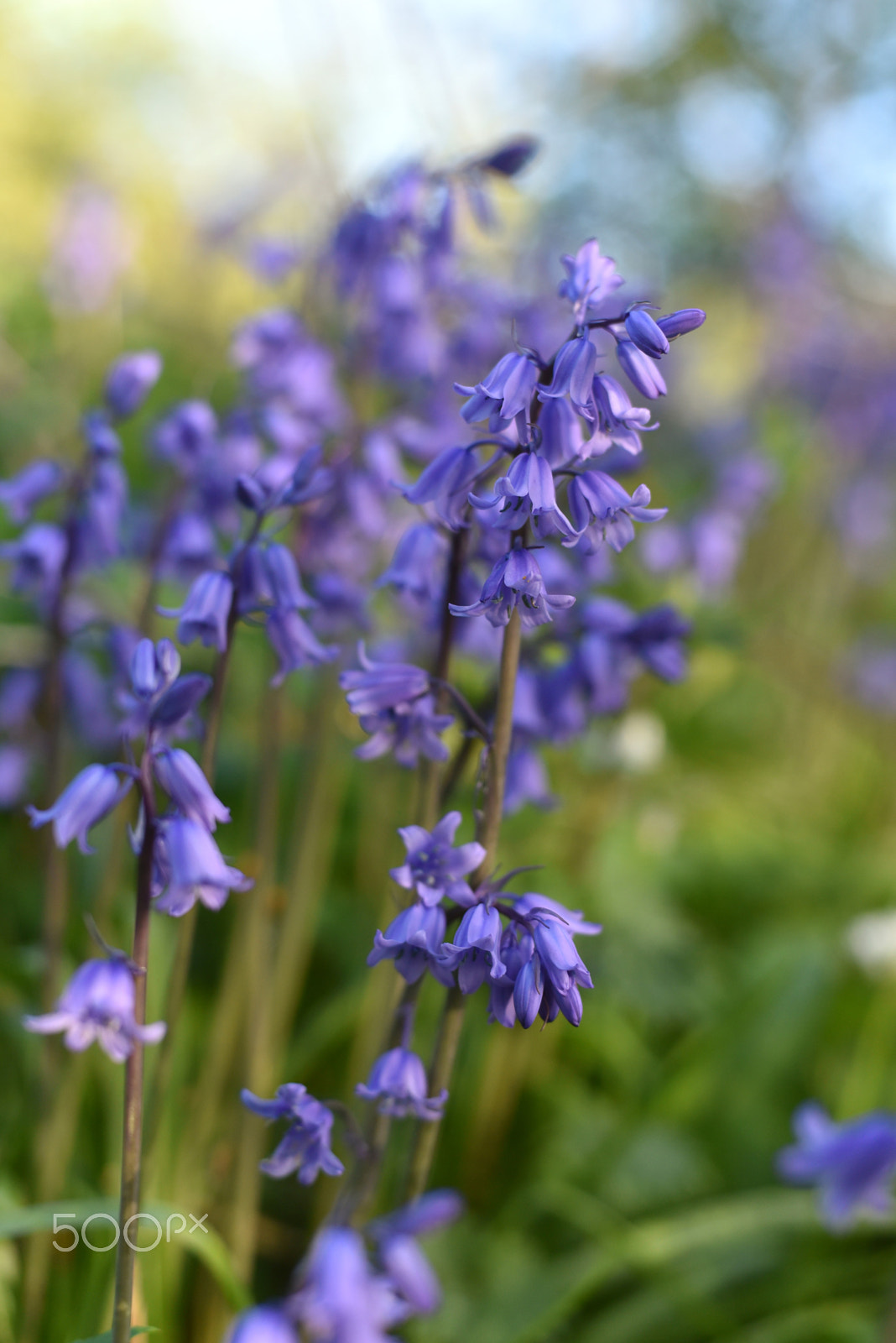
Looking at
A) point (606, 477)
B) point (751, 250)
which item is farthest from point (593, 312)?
point (751, 250)

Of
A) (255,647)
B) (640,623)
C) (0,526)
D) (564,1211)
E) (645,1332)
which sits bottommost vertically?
(645,1332)

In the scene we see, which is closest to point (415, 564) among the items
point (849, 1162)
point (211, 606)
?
point (211, 606)

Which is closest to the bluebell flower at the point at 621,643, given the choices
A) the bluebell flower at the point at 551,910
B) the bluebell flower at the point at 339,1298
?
the bluebell flower at the point at 551,910

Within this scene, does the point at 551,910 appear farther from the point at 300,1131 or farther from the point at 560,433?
the point at 560,433

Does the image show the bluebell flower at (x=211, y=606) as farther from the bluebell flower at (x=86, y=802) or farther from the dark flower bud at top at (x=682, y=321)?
the dark flower bud at top at (x=682, y=321)

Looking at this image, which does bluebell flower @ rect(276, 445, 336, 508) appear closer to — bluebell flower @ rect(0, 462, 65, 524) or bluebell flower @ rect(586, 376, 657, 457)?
bluebell flower @ rect(586, 376, 657, 457)

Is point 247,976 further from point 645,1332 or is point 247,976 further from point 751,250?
point 751,250
